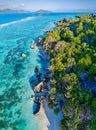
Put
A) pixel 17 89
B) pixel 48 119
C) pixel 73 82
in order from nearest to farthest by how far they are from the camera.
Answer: pixel 48 119
pixel 73 82
pixel 17 89

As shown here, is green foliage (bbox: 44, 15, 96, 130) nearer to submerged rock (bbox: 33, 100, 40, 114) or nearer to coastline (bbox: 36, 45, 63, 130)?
coastline (bbox: 36, 45, 63, 130)

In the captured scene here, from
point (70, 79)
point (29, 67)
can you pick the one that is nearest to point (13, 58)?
point (29, 67)

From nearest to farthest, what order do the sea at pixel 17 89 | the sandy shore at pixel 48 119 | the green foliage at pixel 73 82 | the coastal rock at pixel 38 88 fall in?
the green foliage at pixel 73 82, the sandy shore at pixel 48 119, the sea at pixel 17 89, the coastal rock at pixel 38 88

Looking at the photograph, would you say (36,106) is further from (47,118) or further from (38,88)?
(38,88)

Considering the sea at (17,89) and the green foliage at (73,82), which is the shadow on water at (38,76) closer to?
the sea at (17,89)

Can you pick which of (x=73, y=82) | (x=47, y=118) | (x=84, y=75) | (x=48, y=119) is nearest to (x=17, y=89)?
(x=47, y=118)

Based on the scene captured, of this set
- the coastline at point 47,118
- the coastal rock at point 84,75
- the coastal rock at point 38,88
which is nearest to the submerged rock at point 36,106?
the coastline at point 47,118

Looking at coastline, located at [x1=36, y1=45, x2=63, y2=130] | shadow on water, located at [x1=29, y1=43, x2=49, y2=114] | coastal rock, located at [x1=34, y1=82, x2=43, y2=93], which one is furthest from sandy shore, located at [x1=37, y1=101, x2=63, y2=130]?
coastal rock, located at [x1=34, y1=82, x2=43, y2=93]

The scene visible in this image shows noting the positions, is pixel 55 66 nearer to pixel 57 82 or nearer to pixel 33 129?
pixel 57 82
